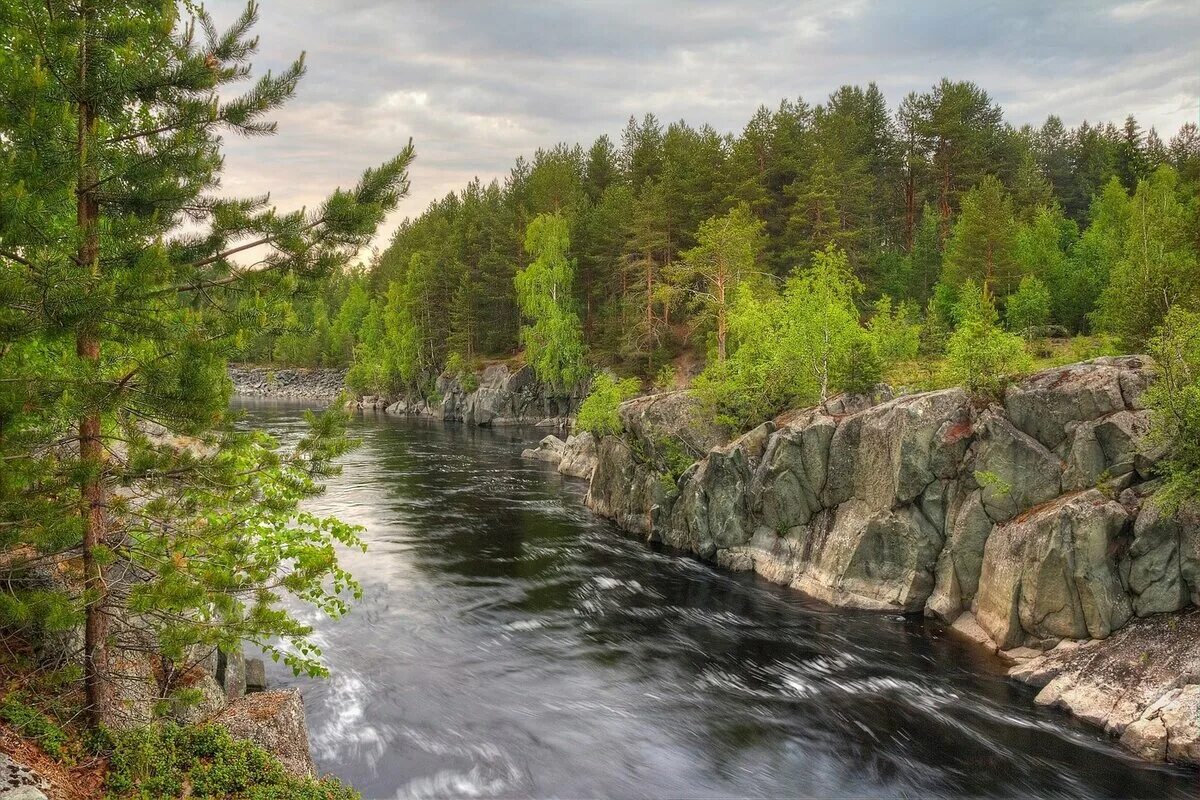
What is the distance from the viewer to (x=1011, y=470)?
65.5 ft

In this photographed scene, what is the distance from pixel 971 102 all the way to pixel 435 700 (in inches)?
2726

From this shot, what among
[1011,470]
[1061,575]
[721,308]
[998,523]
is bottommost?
[1061,575]

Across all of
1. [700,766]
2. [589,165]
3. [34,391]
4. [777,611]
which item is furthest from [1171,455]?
[589,165]

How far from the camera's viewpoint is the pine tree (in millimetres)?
7562

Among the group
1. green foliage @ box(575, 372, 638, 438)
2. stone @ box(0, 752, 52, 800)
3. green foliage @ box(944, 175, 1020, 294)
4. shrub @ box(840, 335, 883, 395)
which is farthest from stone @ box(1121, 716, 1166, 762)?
green foliage @ box(944, 175, 1020, 294)

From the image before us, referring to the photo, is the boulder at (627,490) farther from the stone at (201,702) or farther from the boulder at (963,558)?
the stone at (201,702)

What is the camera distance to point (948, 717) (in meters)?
15.9

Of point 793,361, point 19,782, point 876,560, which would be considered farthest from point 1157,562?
point 19,782

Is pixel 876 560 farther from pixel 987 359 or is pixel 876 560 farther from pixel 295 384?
pixel 295 384

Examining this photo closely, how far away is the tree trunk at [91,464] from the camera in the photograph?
8148 mm

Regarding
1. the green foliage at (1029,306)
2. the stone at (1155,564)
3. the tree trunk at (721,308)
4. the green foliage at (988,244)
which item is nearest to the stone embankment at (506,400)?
the tree trunk at (721,308)

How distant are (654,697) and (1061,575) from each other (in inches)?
→ 435

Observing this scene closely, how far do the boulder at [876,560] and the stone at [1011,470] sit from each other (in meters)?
2.30

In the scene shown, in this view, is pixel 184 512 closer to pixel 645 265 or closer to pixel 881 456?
pixel 881 456
